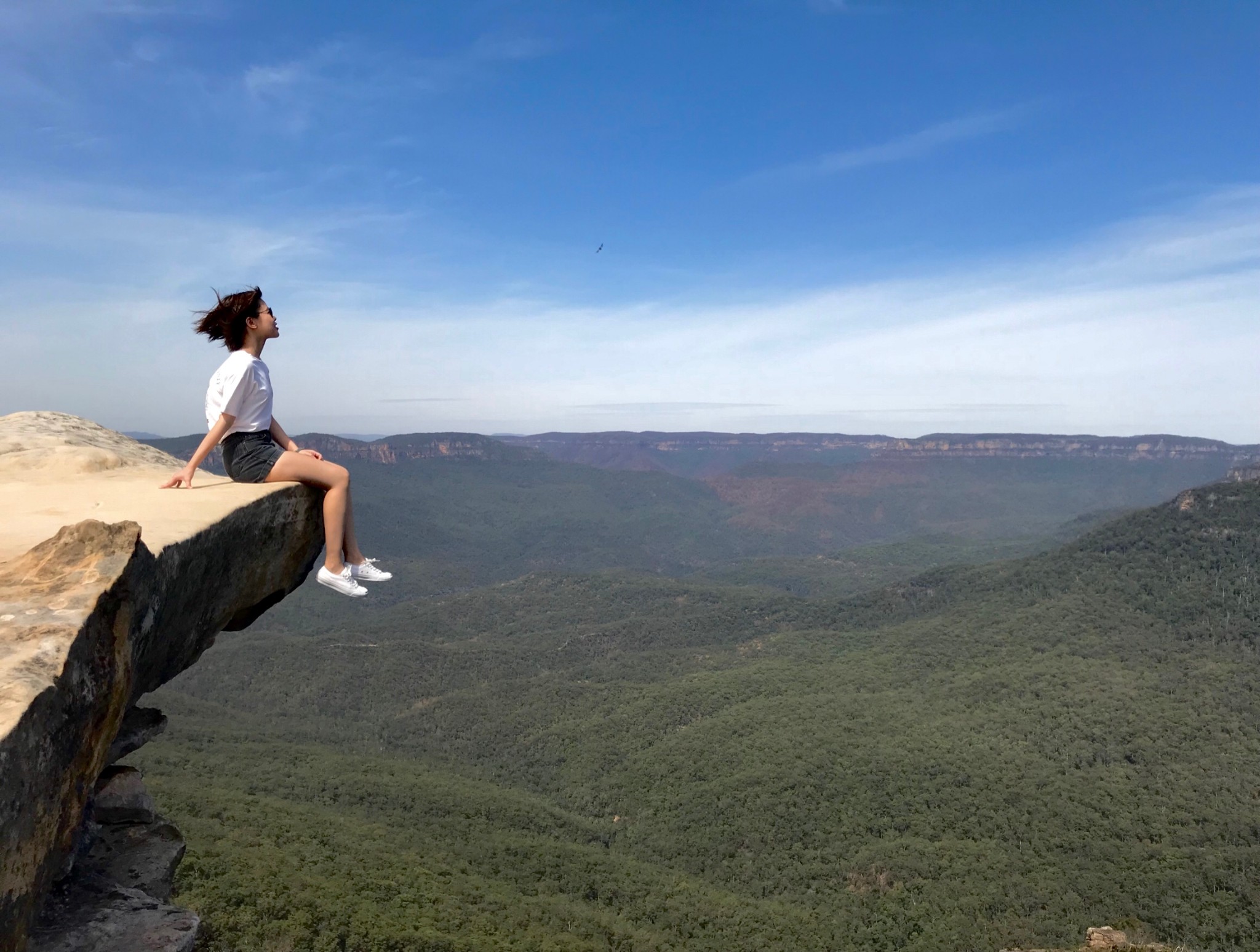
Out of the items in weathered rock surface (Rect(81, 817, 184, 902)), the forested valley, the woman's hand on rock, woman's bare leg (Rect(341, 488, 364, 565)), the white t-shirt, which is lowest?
the forested valley

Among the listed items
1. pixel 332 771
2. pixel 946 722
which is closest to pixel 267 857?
pixel 332 771

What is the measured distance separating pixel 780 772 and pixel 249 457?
62430 millimetres

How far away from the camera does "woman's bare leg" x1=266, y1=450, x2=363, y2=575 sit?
30.7 ft

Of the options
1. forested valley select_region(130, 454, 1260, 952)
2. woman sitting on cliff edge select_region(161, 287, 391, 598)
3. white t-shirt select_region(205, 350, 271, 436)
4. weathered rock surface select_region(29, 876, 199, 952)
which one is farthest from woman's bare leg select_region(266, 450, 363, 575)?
forested valley select_region(130, 454, 1260, 952)

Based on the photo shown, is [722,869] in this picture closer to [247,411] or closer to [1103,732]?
[1103,732]

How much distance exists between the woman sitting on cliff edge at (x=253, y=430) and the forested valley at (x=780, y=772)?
2497 cm

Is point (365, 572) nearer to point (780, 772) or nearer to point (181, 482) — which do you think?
point (181, 482)

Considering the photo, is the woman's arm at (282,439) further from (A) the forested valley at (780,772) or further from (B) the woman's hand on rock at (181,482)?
(A) the forested valley at (780,772)

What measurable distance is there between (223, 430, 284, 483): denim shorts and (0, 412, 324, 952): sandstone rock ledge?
1.35 ft

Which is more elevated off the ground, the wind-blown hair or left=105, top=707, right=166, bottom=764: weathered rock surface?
the wind-blown hair

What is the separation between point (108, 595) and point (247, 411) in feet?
13.2

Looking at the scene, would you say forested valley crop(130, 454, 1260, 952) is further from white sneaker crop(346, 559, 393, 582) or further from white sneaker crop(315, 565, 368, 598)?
white sneaker crop(315, 565, 368, 598)

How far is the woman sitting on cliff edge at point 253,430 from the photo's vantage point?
8984 mm

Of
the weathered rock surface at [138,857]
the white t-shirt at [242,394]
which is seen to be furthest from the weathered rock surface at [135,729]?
the white t-shirt at [242,394]
